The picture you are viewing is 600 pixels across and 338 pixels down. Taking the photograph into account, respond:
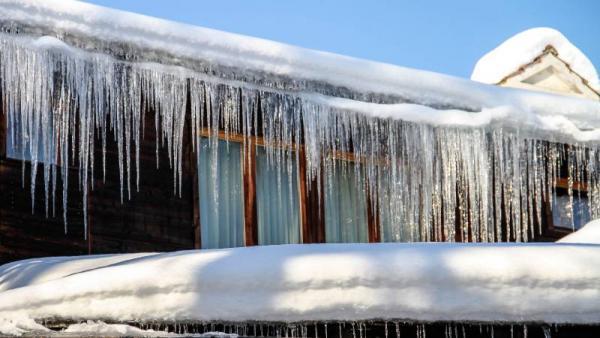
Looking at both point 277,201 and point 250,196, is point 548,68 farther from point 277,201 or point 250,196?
point 250,196

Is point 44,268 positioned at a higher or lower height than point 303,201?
lower

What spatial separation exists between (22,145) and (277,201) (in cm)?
230

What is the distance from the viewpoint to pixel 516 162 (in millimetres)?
10680

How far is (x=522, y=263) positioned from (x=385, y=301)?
85 centimetres

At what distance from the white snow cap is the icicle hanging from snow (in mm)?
2734

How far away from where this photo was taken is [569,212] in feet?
39.1

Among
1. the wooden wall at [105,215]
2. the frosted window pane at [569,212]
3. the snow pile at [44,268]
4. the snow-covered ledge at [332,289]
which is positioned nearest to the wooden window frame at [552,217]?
the frosted window pane at [569,212]

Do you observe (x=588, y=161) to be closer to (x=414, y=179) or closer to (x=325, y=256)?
(x=414, y=179)

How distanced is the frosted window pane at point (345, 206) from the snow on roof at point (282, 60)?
88cm

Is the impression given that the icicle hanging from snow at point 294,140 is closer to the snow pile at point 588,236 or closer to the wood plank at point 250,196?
the wood plank at point 250,196

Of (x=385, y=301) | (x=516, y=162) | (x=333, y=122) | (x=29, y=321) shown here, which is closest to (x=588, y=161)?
(x=516, y=162)

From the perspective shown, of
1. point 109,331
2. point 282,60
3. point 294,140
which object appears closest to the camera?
point 109,331

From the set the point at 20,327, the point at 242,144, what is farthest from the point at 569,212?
the point at 20,327

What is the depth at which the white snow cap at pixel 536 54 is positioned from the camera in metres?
13.9
